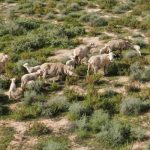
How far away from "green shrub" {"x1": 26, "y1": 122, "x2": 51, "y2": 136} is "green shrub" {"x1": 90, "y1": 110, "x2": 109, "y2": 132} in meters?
1.48

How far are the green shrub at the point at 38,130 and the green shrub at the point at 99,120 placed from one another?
1482 millimetres

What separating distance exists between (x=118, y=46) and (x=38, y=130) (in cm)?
825

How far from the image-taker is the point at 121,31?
2372cm

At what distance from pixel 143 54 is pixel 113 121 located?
697 cm

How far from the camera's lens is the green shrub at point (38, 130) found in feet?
44.1

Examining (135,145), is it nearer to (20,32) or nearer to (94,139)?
(94,139)

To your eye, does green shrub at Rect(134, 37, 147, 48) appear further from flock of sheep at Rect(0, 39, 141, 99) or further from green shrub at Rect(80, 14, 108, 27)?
green shrub at Rect(80, 14, 108, 27)

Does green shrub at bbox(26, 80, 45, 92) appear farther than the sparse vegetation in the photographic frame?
Yes

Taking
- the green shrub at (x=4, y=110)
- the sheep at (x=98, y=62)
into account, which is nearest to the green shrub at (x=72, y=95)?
the sheep at (x=98, y=62)

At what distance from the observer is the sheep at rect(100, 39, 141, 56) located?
65.0ft

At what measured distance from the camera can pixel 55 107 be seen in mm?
14758

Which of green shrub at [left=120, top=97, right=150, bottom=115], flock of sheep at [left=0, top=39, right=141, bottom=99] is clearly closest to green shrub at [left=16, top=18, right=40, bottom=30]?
flock of sheep at [left=0, top=39, right=141, bottom=99]

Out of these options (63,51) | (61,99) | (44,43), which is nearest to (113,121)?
(61,99)

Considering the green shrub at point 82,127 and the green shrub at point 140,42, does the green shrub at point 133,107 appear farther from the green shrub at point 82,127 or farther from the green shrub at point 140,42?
the green shrub at point 140,42
